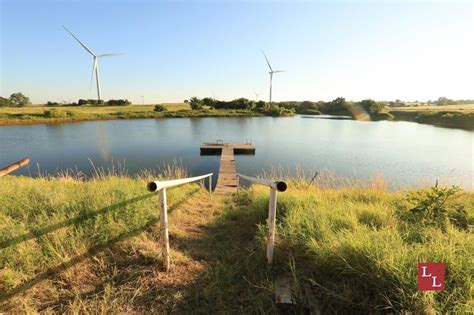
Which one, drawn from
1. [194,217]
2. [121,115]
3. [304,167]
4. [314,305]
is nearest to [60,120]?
[121,115]

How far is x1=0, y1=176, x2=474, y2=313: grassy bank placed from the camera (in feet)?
7.25

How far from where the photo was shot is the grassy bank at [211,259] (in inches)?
87.0

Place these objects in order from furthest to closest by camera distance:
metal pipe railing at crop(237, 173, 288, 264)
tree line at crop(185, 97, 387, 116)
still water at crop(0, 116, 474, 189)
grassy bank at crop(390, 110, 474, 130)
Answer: tree line at crop(185, 97, 387, 116) < grassy bank at crop(390, 110, 474, 130) < still water at crop(0, 116, 474, 189) < metal pipe railing at crop(237, 173, 288, 264)

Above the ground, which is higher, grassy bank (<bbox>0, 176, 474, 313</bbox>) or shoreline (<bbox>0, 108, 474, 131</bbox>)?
shoreline (<bbox>0, 108, 474, 131</bbox>)

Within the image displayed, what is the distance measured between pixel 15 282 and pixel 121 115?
64.9 meters

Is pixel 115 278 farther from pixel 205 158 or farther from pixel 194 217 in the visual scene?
pixel 205 158

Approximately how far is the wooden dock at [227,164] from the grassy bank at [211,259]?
5.73 m

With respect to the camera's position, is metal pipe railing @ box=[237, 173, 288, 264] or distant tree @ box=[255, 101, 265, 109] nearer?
metal pipe railing @ box=[237, 173, 288, 264]

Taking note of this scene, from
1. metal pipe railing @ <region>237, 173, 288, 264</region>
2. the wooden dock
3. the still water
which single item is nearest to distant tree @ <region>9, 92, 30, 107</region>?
the still water

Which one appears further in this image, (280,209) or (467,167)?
(467,167)

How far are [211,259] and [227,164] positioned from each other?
12.2 m

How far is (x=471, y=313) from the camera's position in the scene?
181 centimetres

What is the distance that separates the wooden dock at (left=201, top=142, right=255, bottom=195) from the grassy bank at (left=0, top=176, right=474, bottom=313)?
18.8 feet

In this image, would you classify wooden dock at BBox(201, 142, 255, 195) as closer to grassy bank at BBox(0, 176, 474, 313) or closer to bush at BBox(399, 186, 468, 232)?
grassy bank at BBox(0, 176, 474, 313)
